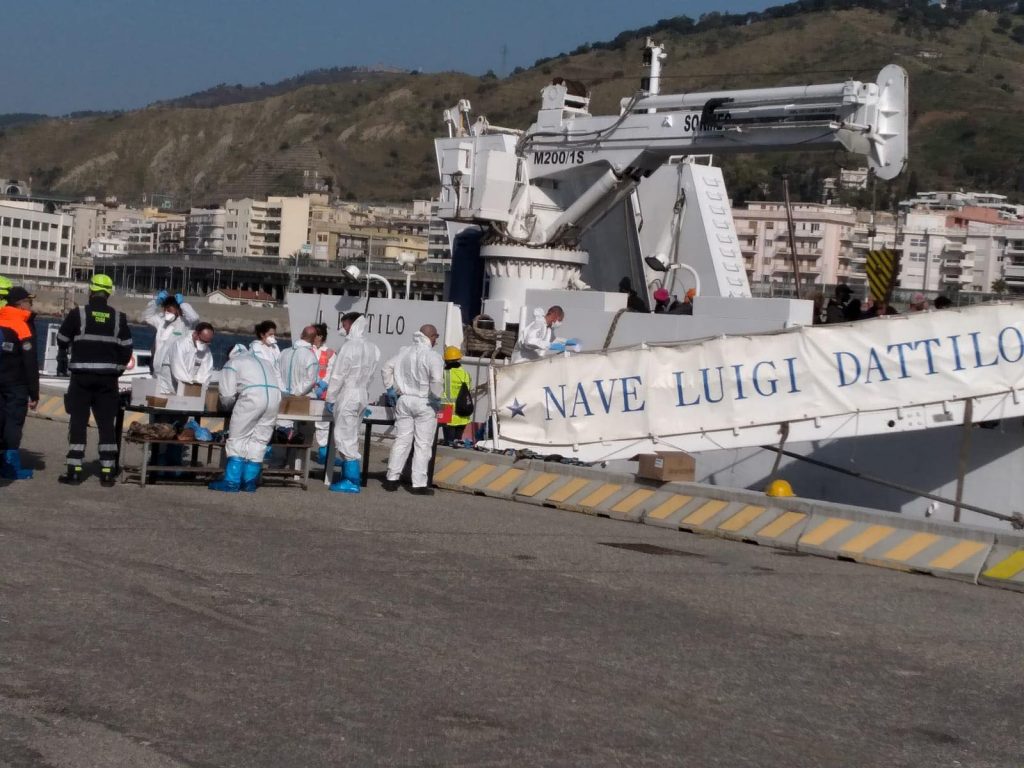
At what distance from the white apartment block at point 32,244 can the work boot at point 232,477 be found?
140 m

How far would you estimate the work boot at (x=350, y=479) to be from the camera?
45.5 feet

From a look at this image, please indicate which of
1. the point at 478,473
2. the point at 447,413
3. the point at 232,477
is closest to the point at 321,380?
the point at 447,413

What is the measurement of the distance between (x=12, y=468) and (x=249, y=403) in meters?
2.23

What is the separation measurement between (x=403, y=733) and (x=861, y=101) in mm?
12544

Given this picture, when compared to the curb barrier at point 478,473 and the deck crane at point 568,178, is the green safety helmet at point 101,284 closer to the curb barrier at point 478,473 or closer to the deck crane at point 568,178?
the curb barrier at point 478,473

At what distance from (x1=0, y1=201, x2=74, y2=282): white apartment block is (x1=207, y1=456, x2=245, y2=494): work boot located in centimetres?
13956

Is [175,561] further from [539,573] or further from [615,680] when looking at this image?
[615,680]

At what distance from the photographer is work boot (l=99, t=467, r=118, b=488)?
42.0 feet

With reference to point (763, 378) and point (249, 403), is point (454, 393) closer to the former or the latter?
point (249, 403)

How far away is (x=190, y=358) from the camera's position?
15.2 metres

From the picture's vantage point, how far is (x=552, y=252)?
66.9ft

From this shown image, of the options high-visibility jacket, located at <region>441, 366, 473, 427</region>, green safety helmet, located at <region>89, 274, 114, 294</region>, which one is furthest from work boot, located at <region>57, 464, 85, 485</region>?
high-visibility jacket, located at <region>441, 366, 473, 427</region>

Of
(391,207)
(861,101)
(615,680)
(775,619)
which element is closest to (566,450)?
(861,101)

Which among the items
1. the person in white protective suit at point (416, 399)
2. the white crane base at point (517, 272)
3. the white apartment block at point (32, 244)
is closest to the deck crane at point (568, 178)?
the white crane base at point (517, 272)
